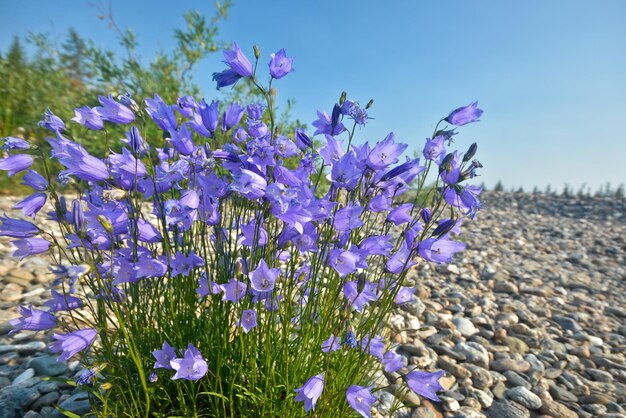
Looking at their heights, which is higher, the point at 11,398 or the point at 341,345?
the point at 341,345

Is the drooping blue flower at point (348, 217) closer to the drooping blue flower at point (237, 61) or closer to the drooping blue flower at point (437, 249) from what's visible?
the drooping blue flower at point (437, 249)

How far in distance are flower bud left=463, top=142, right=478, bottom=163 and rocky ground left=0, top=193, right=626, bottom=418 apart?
1136 mm

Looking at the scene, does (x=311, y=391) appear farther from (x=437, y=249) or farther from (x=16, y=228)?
(x=16, y=228)

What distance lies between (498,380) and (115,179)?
295 centimetres

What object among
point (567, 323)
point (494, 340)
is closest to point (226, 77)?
point (494, 340)

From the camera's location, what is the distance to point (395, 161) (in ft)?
5.33

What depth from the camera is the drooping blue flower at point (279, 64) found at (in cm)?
155

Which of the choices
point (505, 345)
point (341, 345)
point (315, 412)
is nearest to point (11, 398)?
point (315, 412)

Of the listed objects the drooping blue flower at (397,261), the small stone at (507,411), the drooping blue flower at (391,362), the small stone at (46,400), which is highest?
the drooping blue flower at (397,261)

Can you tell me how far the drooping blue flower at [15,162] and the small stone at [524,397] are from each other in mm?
3169

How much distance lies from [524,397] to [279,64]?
275 cm

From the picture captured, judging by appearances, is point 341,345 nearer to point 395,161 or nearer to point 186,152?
point 395,161

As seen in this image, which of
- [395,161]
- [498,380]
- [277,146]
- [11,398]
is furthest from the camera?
[498,380]

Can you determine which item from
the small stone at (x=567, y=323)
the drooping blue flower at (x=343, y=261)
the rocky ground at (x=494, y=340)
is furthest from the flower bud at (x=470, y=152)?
the small stone at (x=567, y=323)
